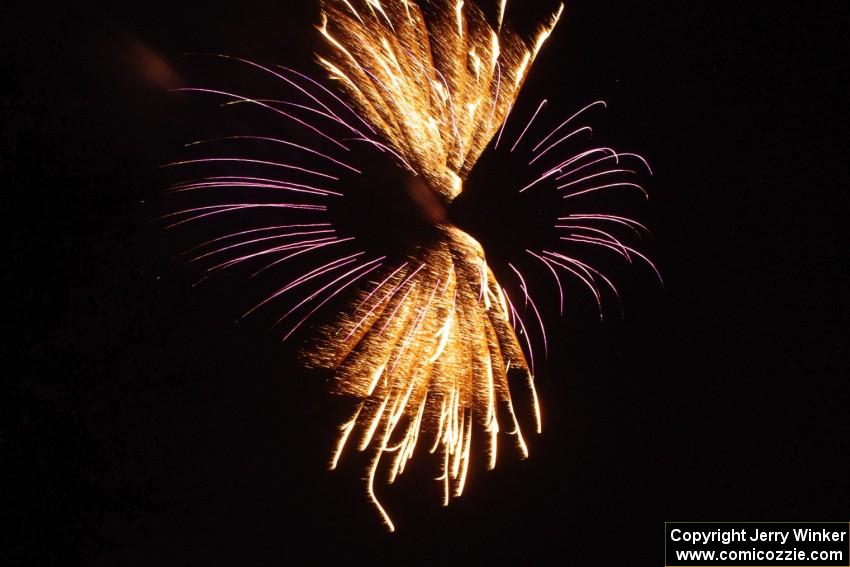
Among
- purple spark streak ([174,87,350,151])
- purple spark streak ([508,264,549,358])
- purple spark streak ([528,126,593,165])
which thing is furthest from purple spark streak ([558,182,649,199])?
purple spark streak ([174,87,350,151])

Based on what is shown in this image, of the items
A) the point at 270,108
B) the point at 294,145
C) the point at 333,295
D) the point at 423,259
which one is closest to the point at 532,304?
the point at 423,259

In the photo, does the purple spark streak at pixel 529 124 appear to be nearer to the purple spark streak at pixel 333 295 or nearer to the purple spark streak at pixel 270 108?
the purple spark streak at pixel 270 108

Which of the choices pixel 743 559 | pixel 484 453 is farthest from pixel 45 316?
pixel 743 559

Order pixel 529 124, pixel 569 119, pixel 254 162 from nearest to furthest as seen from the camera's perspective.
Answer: pixel 254 162 < pixel 529 124 < pixel 569 119

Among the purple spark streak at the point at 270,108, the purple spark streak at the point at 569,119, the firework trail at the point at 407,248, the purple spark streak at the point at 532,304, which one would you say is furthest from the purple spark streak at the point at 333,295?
the purple spark streak at the point at 569,119

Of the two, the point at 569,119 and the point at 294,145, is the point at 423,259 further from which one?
the point at 569,119

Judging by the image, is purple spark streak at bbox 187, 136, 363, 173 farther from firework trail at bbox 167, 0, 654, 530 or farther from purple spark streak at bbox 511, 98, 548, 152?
purple spark streak at bbox 511, 98, 548, 152
